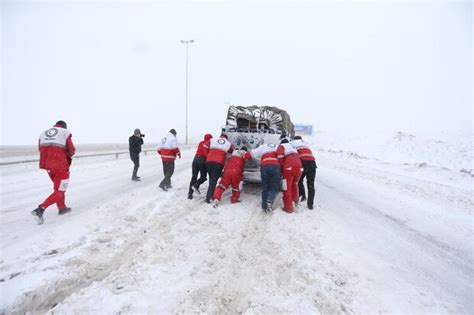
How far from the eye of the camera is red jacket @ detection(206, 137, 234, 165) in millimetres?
5766

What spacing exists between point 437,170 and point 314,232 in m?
12.6

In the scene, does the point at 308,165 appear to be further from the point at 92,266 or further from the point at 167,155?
the point at 92,266

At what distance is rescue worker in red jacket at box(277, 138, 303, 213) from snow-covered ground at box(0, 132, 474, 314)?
39 cm

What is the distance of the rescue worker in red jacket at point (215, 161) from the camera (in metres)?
5.71

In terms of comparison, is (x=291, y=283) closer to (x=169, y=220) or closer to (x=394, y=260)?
(x=394, y=260)

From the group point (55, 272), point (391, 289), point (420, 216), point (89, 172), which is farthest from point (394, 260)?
point (89, 172)

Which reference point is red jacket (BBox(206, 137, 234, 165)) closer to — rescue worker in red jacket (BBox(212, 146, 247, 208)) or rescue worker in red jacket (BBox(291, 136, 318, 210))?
rescue worker in red jacket (BBox(212, 146, 247, 208))

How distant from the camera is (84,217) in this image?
4.45 m

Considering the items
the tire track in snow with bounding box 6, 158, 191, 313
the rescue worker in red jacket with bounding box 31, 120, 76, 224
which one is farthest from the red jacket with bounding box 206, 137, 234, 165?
the rescue worker in red jacket with bounding box 31, 120, 76, 224

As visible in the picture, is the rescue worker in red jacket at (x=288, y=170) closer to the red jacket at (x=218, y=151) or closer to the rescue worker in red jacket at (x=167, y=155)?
the red jacket at (x=218, y=151)

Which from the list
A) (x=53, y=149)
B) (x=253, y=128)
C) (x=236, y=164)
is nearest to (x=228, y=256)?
(x=236, y=164)

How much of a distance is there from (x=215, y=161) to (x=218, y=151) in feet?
0.92

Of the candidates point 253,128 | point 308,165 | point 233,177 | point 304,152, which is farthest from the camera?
point 253,128

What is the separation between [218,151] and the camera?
5.83m
